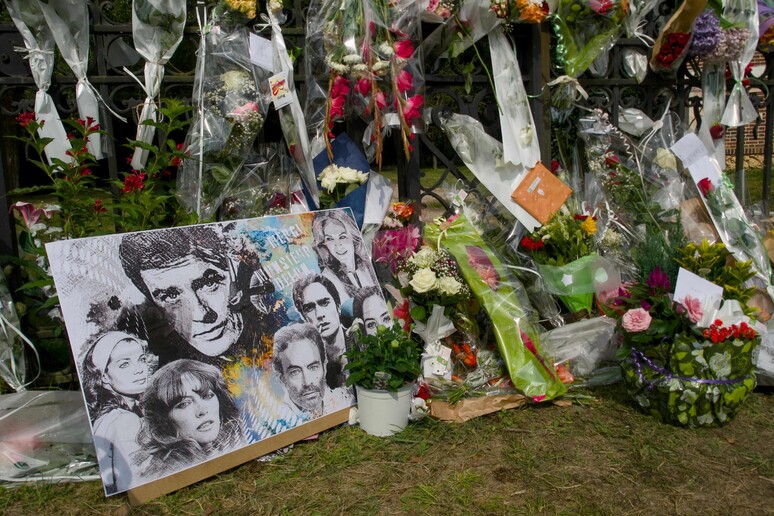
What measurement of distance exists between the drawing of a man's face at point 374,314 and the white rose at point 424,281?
9.3 inches

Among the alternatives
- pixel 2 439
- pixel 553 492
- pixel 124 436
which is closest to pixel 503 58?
pixel 553 492

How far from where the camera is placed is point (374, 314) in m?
3.15

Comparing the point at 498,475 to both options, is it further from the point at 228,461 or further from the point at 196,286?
the point at 196,286

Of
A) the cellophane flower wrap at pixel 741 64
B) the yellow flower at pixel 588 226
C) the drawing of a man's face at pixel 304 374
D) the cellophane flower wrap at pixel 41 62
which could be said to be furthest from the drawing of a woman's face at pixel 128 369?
the cellophane flower wrap at pixel 741 64

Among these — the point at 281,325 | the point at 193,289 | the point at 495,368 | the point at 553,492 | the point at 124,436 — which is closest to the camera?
the point at 124,436

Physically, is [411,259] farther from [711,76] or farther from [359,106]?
[711,76]

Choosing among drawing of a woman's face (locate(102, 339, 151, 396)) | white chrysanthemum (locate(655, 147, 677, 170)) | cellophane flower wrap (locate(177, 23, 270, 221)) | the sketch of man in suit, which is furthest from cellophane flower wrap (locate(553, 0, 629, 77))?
drawing of a woman's face (locate(102, 339, 151, 396))

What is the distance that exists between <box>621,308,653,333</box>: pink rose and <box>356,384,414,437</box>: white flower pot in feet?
3.40

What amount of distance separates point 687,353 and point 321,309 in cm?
164

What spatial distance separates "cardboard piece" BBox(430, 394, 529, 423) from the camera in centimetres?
298

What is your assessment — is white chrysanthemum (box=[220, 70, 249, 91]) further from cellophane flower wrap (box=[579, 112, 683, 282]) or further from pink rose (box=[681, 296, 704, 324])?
pink rose (box=[681, 296, 704, 324])

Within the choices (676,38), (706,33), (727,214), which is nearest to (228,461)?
(727,214)

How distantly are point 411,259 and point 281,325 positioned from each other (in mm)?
745

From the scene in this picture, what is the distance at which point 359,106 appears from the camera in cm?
340
